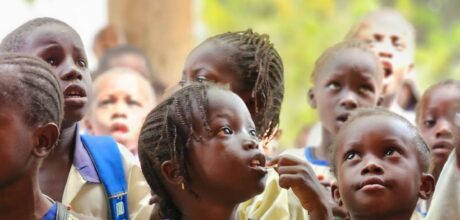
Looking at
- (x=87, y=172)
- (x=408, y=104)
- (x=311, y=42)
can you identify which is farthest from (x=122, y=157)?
(x=311, y=42)

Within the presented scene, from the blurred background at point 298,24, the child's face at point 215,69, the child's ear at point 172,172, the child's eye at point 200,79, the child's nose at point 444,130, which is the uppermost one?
the blurred background at point 298,24

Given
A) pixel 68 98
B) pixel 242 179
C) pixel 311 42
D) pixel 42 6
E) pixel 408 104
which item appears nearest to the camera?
pixel 242 179

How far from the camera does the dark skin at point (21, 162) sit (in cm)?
370

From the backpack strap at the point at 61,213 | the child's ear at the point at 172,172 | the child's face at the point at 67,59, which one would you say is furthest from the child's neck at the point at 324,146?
the backpack strap at the point at 61,213

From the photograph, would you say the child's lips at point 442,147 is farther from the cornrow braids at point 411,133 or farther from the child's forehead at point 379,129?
the child's forehead at point 379,129

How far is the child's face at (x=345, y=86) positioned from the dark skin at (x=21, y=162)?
1879mm

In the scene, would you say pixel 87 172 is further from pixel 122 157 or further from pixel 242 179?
pixel 242 179

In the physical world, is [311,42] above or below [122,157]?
above

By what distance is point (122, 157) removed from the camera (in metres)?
4.49

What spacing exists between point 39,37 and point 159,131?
693 millimetres

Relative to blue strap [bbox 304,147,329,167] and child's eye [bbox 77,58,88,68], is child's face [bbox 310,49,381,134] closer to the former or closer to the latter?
blue strap [bbox 304,147,329,167]

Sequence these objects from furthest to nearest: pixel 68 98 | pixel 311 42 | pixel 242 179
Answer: pixel 311 42 < pixel 68 98 < pixel 242 179

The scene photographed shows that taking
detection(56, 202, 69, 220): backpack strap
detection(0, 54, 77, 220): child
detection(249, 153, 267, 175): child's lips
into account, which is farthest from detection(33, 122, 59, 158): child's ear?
detection(249, 153, 267, 175): child's lips

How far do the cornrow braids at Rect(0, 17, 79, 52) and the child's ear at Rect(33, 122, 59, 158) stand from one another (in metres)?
0.77
